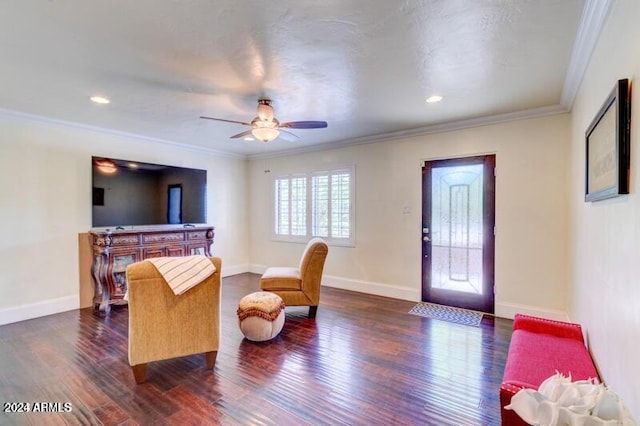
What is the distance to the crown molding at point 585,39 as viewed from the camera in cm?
174

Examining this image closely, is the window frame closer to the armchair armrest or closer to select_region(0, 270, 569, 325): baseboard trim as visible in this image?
select_region(0, 270, 569, 325): baseboard trim

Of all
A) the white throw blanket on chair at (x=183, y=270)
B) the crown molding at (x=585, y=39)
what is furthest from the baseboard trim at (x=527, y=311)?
the white throw blanket on chair at (x=183, y=270)

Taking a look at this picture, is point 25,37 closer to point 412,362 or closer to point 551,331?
point 412,362

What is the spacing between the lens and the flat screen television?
4.33m

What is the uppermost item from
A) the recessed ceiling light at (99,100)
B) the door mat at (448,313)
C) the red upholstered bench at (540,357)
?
the recessed ceiling light at (99,100)

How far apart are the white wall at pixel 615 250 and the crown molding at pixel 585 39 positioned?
6 centimetres

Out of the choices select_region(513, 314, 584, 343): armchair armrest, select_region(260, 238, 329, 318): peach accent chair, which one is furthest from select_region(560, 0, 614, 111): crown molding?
select_region(260, 238, 329, 318): peach accent chair

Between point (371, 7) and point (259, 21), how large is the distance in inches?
27.0

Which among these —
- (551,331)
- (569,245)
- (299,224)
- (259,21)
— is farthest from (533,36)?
(299,224)

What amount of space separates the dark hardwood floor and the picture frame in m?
1.59

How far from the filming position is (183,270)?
245 centimetres

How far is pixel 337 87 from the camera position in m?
2.95

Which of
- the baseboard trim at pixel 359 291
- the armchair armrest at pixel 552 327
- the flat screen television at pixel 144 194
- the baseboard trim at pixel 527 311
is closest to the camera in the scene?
the armchair armrest at pixel 552 327

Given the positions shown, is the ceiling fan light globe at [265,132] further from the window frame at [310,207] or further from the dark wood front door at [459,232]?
the dark wood front door at [459,232]
